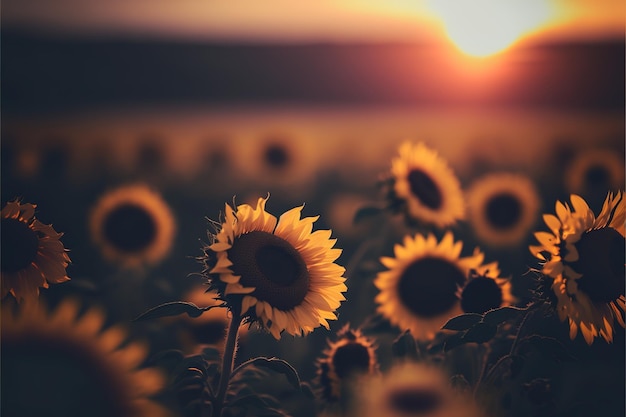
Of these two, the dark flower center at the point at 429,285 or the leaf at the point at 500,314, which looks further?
the dark flower center at the point at 429,285

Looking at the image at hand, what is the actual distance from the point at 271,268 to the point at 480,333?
579mm

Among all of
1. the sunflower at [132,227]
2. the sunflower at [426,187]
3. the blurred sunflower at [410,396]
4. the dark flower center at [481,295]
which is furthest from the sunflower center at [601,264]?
the sunflower at [132,227]

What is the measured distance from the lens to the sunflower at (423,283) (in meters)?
2.42

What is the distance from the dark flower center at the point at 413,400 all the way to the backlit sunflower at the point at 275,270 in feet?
1.06

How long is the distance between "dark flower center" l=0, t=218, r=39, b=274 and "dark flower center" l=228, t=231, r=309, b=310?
634mm

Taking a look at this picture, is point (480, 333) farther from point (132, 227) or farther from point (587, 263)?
point (132, 227)

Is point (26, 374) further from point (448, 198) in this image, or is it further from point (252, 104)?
point (252, 104)

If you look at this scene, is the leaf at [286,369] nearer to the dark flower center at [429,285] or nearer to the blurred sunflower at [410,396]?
the blurred sunflower at [410,396]

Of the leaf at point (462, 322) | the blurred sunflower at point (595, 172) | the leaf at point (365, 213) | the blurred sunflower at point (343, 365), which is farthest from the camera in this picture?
the blurred sunflower at point (595, 172)

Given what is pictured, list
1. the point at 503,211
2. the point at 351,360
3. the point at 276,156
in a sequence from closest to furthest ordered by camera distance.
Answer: the point at 351,360, the point at 503,211, the point at 276,156

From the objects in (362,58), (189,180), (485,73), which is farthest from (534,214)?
(362,58)

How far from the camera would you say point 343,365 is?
2045 mm

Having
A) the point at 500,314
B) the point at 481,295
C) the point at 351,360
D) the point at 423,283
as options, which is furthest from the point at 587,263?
the point at 423,283

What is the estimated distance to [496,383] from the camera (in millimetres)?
1984
